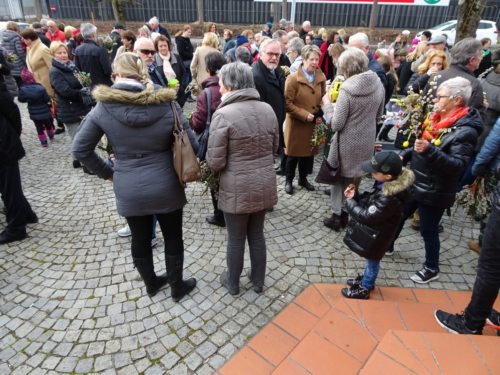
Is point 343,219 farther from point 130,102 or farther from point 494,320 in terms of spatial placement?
point 130,102

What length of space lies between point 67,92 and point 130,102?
11.1 ft

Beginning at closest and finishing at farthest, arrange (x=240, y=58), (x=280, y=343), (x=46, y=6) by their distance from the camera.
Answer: (x=280, y=343), (x=240, y=58), (x=46, y=6)

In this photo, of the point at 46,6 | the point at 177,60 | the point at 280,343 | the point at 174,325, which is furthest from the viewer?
the point at 46,6

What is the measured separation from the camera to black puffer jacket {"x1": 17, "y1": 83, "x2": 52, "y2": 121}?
6.04 metres

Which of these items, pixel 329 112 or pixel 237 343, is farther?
pixel 329 112

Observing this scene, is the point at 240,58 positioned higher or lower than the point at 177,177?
higher

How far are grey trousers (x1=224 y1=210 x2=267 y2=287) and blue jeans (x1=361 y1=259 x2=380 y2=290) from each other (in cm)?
93

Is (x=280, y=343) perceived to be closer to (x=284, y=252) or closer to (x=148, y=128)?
(x=284, y=252)

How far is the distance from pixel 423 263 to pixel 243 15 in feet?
85.9

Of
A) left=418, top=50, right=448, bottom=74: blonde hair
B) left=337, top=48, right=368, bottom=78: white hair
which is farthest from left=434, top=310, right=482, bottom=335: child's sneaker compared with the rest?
left=418, top=50, right=448, bottom=74: blonde hair

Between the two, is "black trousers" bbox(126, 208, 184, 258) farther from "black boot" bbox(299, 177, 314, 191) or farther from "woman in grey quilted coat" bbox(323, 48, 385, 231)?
"black boot" bbox(299, 177, 314, 191)

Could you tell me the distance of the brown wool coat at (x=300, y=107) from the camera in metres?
4.57

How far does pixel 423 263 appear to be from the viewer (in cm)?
367

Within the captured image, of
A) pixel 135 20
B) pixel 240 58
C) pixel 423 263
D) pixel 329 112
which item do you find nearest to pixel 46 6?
Answer: pixel 135 20
